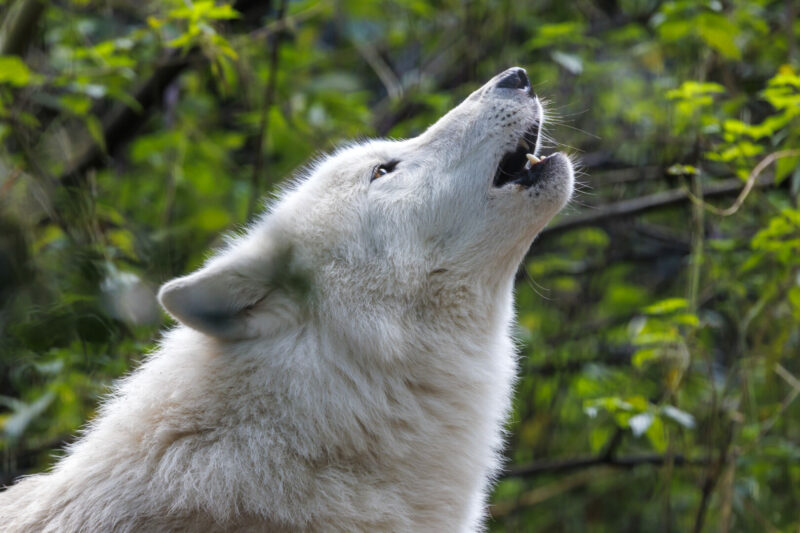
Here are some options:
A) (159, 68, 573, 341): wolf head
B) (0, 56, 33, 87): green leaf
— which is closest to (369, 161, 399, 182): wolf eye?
(159, 68, 573, 341): wolf head

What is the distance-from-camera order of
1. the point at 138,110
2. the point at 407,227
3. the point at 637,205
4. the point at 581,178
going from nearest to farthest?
1. the point at 407,227
2. the point at 138,110
3. the point at 637,205
4. the point at 581,178

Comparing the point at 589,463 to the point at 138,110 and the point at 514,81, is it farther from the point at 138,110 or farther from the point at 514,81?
the point at 138,110

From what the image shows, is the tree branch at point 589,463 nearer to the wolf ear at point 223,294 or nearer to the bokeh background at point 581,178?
the bokeh background at point 581,178

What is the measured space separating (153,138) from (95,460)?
328 centimetres

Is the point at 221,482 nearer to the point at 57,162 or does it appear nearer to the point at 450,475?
the point at 450,475

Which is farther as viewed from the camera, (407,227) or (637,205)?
(637,205)

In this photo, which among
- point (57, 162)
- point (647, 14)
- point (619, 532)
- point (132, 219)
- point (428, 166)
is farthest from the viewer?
point (619, 532)

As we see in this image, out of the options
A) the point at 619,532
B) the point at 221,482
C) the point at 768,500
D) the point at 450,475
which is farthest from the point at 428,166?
the point at 619,532

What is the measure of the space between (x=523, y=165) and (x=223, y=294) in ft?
4.00

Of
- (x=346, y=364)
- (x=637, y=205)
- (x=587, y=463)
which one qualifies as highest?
(x=346, y=364)

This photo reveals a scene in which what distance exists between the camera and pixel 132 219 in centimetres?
576

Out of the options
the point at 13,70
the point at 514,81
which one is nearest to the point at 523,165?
the point at 514,81

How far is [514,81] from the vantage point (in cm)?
328

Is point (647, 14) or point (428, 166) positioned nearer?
point (428, 166)
